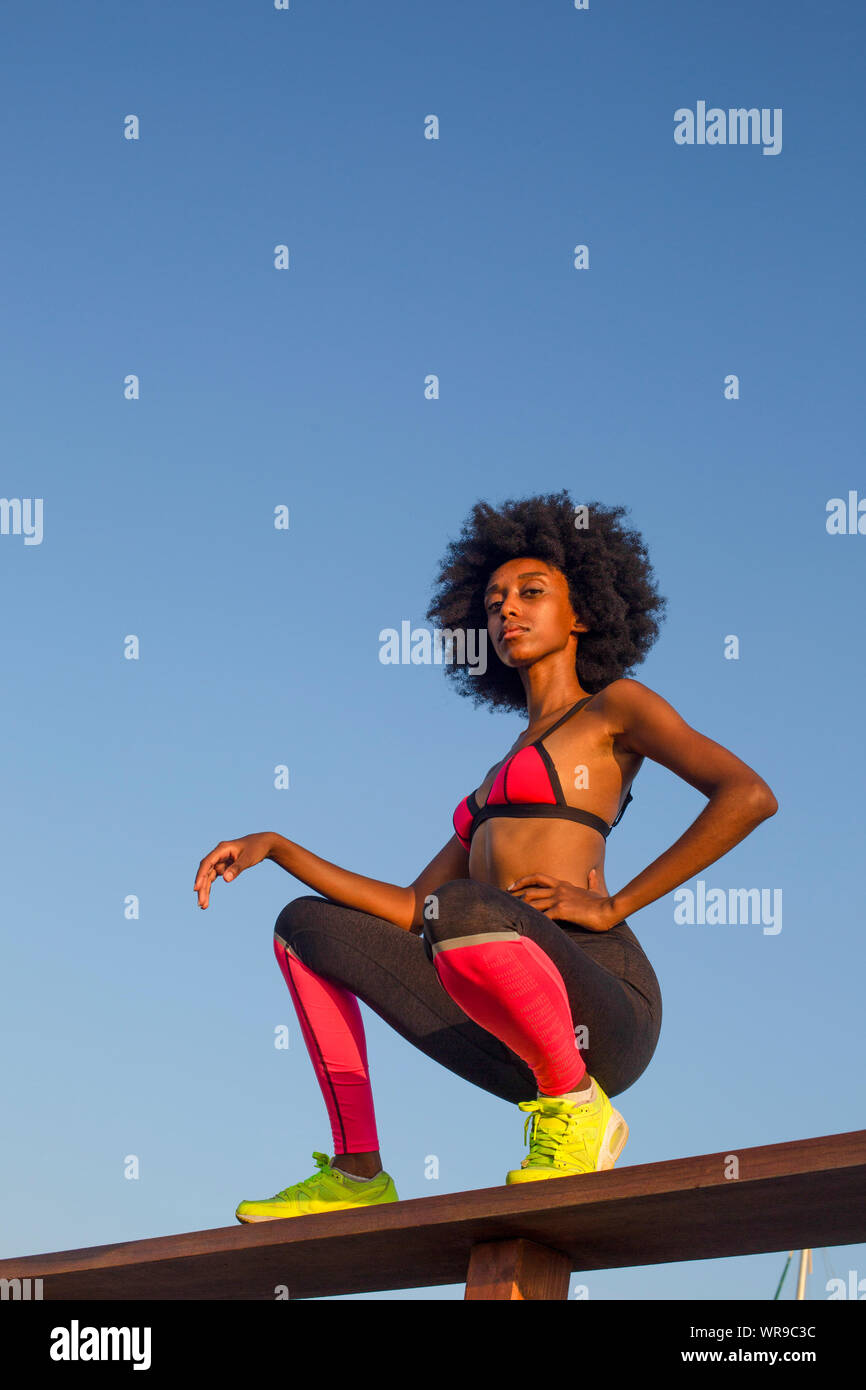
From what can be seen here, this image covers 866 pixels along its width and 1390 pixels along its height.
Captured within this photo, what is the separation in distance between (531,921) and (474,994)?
230 millimetres

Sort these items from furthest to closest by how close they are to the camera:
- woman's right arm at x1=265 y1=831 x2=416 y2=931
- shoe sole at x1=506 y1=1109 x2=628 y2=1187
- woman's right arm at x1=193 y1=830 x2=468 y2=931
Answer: woman's right arm at x1=265 y1=831 x2=416 y2=931, woman's right arm at x1=193 y1=830 x2=468 y2=931, shoe sole at x1=506 y1=1109 x2=628 y2=1187

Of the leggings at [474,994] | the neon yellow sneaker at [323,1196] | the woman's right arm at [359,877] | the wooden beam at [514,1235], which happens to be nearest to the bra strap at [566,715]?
the woman's right arm at [359,877]

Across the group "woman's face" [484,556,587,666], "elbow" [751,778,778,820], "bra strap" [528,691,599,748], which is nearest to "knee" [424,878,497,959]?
"elbow" [751,778,778,820]

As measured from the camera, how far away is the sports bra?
4230mm

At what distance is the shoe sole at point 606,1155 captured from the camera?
3.36 metres

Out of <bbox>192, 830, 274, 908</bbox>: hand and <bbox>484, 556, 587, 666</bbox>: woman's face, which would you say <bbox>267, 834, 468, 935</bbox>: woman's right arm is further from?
<bbox>484, 556, 587, 666</bbox>: woman's face

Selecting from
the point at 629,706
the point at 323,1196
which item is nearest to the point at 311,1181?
the point at 323,1196

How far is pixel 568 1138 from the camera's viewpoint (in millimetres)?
3457

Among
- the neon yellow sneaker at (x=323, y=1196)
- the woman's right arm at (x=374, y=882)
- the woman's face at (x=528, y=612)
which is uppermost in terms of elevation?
the woman's face at (x=528, y=612)

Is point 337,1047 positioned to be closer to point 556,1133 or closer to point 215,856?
point 215,856

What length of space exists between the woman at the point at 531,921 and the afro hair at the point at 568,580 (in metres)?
0.02

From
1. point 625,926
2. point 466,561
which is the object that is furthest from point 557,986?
point 466,561

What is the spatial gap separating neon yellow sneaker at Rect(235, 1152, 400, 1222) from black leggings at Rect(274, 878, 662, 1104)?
0.30 metres
